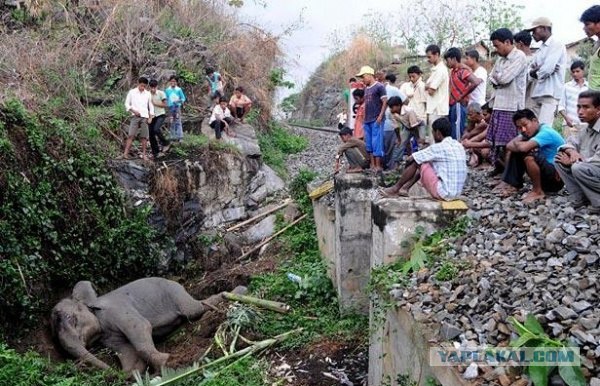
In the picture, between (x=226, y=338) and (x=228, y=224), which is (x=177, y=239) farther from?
(x=226, y=338)

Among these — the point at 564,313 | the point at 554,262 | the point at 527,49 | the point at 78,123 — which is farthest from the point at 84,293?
the point at 527,49

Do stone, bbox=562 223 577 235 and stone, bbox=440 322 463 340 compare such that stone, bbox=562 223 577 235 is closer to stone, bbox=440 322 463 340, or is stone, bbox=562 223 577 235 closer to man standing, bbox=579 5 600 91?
stone, bbox=440 322 463 340

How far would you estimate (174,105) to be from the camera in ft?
41.9

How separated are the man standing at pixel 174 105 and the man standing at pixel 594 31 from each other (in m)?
8.81

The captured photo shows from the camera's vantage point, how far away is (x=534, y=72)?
7.57m

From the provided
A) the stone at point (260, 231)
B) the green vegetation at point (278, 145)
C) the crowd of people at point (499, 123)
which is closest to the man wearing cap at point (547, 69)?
the crowd of people at point (499, 123)

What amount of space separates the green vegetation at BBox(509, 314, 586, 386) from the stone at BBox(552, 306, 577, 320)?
0.50ft

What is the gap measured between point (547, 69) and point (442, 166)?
224 centimetres

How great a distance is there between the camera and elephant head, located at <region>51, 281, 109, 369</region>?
313 inches

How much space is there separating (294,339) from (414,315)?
342 centimetres

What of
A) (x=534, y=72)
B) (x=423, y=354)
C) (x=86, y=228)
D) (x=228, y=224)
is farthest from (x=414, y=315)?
(x=228, y=224)

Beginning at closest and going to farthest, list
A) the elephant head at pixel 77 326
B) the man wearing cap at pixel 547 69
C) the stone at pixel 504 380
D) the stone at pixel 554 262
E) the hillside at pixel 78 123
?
the stone at pixel 504 380 < the stone at pixel 554 262 < the man wearing cap at pixel 547 69 < the elephant head at pixel 77 326 < the hillside at pixel 78 123

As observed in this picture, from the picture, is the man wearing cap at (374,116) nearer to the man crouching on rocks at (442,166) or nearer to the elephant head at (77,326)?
the man crouching on rocks at (442,166)

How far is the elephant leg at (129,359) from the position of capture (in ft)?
26.8
